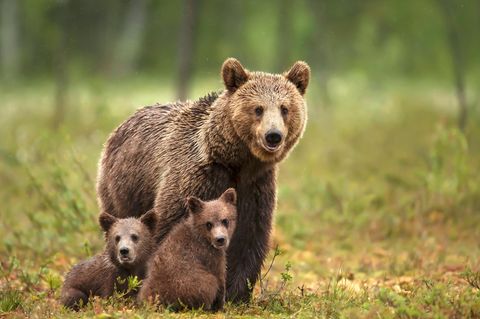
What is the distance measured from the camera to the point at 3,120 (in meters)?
21.0

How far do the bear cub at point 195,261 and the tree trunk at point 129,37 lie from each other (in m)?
36.6

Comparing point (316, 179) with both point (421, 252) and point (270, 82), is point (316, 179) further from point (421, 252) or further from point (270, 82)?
point (270, 82)

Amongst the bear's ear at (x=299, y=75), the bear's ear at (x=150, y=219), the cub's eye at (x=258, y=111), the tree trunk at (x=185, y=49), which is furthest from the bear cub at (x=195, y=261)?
the tree trunk at (x=185, y=49)

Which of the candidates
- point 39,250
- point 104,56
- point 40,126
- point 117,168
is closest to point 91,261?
point 117,168

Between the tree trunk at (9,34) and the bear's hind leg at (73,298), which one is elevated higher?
the tree trunk at (9,34)

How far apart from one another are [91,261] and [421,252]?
4684 mm

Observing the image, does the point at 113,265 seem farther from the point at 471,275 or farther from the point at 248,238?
the point at 471,275

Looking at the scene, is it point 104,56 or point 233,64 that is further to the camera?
point 104,56

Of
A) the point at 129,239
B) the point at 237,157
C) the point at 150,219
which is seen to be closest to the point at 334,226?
the point at 237,157

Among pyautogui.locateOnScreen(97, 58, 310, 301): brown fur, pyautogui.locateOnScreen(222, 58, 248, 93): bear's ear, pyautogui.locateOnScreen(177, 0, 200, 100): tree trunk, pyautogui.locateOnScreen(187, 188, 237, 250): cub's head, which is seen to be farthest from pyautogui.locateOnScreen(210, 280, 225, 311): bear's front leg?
pyautogui.locateOnScreen(177, 0, 200, 100): tree trunk

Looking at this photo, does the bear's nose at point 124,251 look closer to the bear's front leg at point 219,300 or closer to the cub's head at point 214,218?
the cub's head at point 214,218

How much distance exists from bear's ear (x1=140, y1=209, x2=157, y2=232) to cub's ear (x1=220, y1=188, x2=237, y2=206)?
0.67 meters

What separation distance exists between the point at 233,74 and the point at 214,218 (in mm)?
1537

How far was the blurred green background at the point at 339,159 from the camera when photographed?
9527 mm
